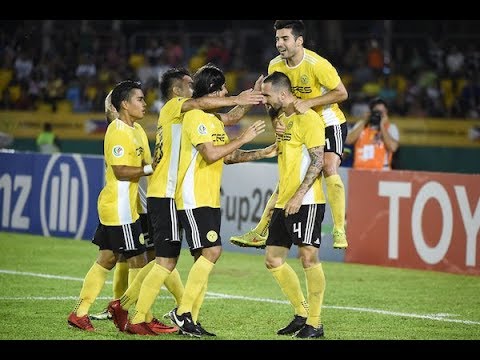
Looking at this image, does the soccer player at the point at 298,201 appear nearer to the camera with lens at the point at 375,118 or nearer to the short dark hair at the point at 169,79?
the short dark hair at the point at 169,79

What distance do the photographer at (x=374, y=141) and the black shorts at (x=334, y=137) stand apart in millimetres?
5492

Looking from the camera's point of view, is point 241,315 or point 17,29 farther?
point 17,29

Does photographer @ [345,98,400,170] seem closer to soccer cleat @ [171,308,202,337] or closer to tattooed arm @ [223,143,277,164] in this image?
tattooed arm @ [223,143,277,164]

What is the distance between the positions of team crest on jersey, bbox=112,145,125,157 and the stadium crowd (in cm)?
1470

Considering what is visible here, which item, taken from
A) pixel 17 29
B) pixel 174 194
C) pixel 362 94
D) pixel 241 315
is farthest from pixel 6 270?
pixel 17 29

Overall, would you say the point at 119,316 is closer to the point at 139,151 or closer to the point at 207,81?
the point at 139,151

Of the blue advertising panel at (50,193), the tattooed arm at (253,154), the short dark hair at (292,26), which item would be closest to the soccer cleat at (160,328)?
the tattooed arm at (253,154)

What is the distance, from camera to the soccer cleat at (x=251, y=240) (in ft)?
31.7

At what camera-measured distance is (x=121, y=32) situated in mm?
29391

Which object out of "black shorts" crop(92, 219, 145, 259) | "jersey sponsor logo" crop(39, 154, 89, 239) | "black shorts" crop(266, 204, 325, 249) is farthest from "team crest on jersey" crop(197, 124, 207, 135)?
"jersey sponsor logo" crop(39, 154, 89, 239)

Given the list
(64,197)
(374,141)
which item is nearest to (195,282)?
(374,141)

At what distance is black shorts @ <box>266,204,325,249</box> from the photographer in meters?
9.09

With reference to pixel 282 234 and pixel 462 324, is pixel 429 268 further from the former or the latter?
pixel 282 234

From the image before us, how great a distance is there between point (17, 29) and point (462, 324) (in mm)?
21608
